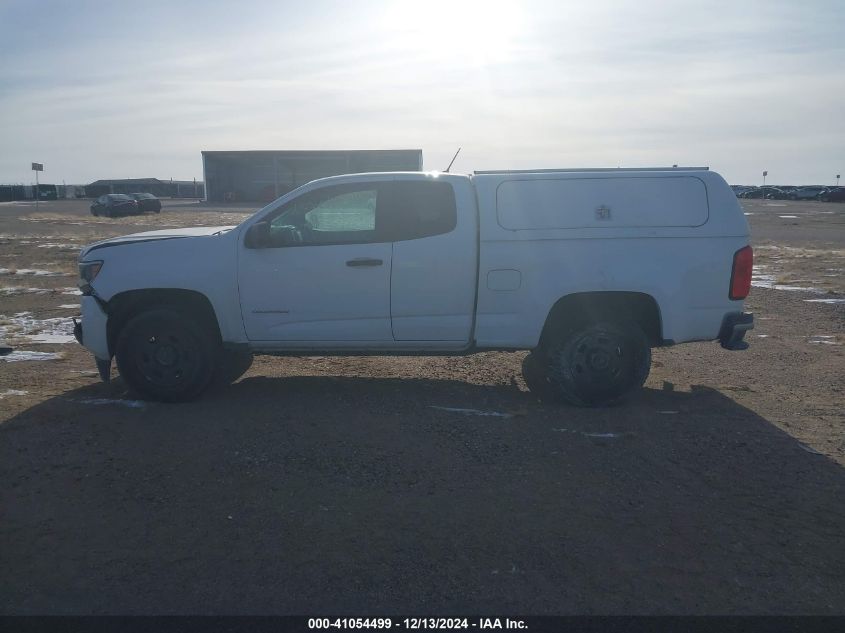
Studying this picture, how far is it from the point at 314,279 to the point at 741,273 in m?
3.76

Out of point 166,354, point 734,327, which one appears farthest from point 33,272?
point 734,327

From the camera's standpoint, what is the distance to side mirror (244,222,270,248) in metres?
6.92

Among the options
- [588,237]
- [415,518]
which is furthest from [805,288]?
[415,518]

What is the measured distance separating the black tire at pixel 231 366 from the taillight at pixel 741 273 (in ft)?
14.7

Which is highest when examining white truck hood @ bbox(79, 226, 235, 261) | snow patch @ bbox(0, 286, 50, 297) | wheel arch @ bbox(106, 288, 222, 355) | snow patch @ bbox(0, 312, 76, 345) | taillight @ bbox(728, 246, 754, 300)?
white truck hood @ bbox(79, 226, 235, 261)

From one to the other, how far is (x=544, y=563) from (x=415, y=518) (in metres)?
0.87

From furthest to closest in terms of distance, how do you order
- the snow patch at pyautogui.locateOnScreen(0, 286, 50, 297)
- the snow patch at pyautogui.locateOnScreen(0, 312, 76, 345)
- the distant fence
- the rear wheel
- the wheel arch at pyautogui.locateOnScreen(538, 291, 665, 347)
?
1. the distant fence
2. the snow patch at pyautogui.locateOnScreen(0, 286, 50, 297)
3. the snow patch at pyautogui.locateOnScreen(0, 312, 76, 345)
4. the rear wheel
5. the wheel arch at pyautogui.locateOnScreen(538, 291, 665, 347)

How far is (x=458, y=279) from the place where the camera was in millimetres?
6934

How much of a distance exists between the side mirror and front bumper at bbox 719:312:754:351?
13.5 ft

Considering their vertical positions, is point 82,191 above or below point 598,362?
above

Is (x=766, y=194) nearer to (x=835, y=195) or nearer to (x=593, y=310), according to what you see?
(x=835, y=195)

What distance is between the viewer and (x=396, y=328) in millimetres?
7043

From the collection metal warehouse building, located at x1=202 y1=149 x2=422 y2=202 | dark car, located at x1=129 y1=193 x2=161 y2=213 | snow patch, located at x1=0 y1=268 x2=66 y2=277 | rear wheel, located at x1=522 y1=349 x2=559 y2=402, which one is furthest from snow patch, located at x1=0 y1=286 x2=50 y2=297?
dark car, located at x1=129 y1=193 x2=161 y2=213

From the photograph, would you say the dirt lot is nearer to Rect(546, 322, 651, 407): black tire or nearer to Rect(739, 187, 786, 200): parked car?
Rect(546, 322, 651, 407): black tire
